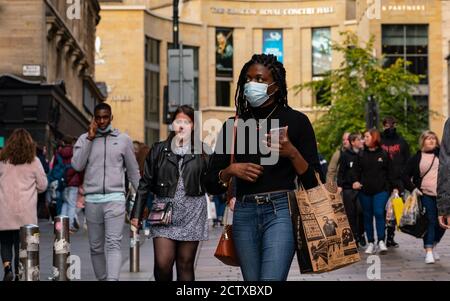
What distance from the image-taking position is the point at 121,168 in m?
10.6

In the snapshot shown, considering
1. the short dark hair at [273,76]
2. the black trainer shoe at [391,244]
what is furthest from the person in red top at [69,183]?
the short dark hair at [273,76]

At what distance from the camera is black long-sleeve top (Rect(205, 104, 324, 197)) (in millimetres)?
6172

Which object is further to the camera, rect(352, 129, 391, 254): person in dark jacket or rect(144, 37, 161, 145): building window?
rect(144, 37, 161, 145): building window

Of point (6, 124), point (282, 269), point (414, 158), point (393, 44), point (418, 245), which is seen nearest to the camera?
point (282, 269)

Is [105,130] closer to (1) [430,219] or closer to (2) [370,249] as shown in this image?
(1) [430,219]

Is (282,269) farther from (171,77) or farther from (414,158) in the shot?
(171,77)

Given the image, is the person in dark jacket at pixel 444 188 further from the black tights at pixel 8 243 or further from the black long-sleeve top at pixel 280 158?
the black tights at pixel 8 243

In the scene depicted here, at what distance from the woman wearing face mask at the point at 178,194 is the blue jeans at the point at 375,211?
7420 millimetres

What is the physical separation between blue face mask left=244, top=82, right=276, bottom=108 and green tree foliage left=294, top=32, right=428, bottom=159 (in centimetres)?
3781

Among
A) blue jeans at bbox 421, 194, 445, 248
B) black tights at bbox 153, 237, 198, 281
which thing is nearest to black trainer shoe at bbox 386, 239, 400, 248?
blue jeans at bbox 421, 194, 445, 248

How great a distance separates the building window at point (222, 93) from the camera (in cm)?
8206

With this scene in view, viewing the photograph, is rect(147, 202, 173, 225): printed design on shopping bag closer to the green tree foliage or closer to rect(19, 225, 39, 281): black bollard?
rect(19, 225, 39, 281): black bollard

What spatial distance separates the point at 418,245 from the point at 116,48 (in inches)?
2344
